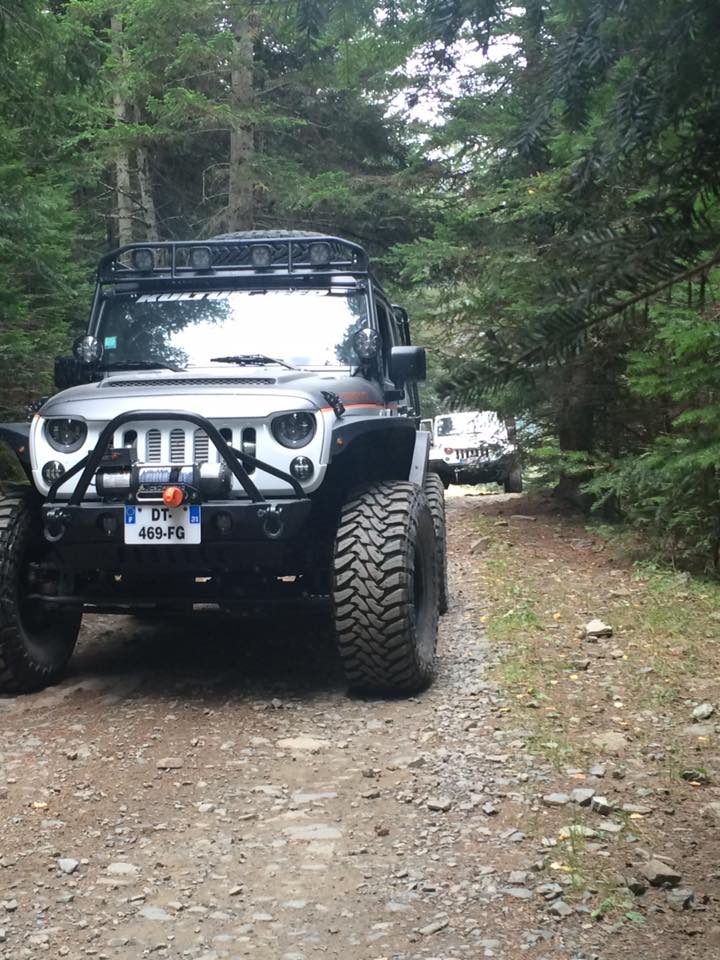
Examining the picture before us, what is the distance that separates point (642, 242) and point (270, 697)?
3.98 meters

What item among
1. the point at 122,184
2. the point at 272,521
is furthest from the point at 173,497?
the point at 122,184

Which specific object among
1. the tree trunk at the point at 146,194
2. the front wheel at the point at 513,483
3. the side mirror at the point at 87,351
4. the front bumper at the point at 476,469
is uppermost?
the tree trunk at the point at 146,194

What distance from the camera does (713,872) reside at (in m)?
3.56

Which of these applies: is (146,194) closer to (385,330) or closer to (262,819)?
(385,330)

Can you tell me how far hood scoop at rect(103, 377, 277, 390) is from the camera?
18.8 ft

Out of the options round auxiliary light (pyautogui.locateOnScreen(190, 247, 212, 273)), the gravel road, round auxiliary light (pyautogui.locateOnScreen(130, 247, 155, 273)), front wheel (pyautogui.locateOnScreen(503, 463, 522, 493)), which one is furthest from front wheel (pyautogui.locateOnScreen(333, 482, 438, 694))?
front wheel (pyautogui.locateOnScreen(503, 463, 522, 493))

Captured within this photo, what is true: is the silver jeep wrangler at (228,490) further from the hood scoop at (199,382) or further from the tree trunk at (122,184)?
the tree trunk at (122,184)

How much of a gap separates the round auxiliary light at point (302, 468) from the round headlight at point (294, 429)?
0.28 ft

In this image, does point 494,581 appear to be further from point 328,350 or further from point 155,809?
point 155,809

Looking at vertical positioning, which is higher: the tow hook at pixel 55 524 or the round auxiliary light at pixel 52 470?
the round auxiliary light at pixel 52 470

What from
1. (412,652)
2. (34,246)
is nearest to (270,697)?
(412,652)

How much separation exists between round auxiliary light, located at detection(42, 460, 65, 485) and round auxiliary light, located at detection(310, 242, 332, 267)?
2.26 metres

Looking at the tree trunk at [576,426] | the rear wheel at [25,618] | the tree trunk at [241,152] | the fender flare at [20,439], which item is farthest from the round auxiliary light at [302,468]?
the tree trunk at [241,152]

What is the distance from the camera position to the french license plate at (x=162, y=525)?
5.36 m
